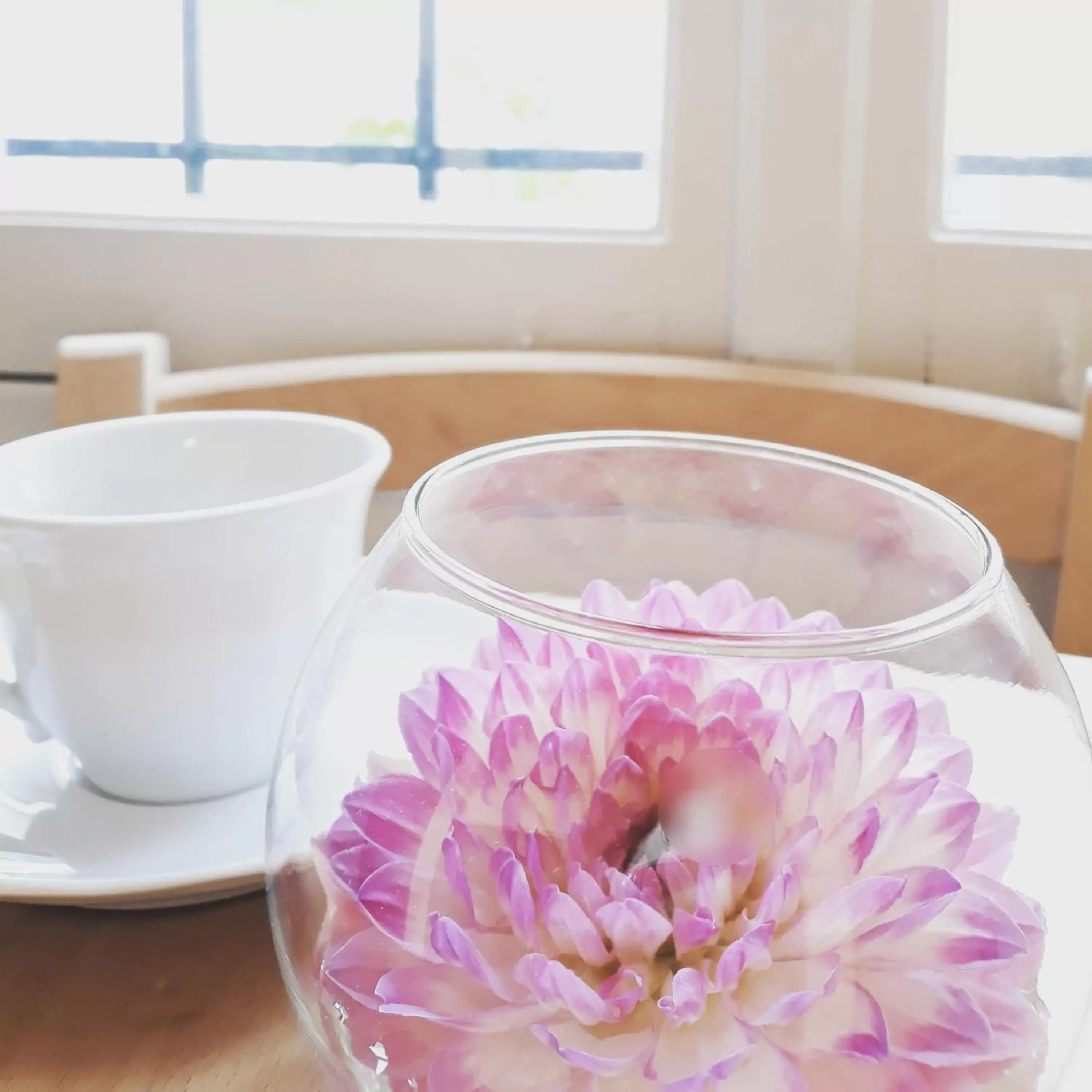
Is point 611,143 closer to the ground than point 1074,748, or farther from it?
farther from it

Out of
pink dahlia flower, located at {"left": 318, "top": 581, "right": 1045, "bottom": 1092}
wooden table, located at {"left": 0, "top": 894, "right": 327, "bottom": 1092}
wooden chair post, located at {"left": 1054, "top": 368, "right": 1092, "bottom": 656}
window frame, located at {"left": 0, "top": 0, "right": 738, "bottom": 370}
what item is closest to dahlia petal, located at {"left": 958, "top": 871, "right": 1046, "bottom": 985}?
pink dahlia flower, located at {"left": 318, "top": 581, "right": 1045, "bottom": 1092}

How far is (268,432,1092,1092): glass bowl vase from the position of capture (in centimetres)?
14

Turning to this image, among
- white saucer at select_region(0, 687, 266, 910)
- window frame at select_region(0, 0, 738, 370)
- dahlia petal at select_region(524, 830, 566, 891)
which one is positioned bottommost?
white saucer at select_region(0, 687, 266, 910)

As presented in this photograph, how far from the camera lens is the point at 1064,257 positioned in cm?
55

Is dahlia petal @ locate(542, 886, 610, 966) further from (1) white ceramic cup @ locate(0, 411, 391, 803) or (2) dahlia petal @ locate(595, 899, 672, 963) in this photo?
(1) white ceramic cup @ locate(0, 411, 391, 803)

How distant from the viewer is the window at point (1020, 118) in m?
0.57

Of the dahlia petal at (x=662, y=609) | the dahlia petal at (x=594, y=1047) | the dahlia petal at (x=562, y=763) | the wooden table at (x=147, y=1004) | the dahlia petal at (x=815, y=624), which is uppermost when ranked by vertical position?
the dahlia petal at (x=662, y=609)

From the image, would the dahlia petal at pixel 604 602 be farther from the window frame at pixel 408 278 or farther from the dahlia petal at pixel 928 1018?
the window frame at pixel 408 278

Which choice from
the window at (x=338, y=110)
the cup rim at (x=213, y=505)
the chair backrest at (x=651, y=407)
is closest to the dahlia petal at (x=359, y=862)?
the cup rim at (x=213, y=505)

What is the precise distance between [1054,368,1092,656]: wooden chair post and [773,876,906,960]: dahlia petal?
1.27 feet

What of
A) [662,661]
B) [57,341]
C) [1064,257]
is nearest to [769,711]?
[662,661]

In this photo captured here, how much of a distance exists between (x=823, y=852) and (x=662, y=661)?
0.11ft

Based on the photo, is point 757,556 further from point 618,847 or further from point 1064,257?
point 1064,257

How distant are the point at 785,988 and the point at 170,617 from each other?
Result: 19 cm
